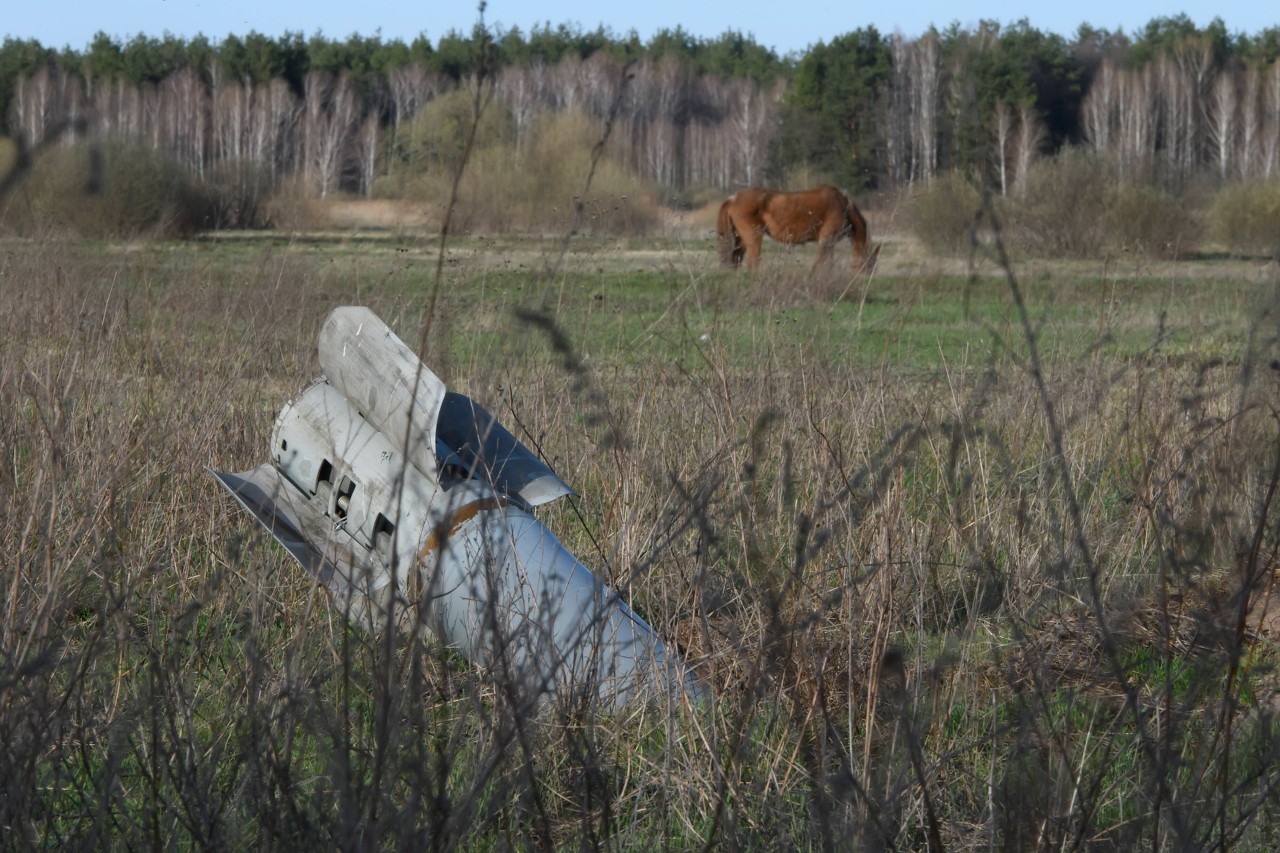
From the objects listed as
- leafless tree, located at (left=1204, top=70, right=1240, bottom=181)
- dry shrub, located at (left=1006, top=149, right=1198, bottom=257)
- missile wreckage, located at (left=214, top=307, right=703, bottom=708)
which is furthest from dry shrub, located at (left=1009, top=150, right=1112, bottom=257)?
leafless tree, located at (left=1204, top=70, right=1240, bottom=181)

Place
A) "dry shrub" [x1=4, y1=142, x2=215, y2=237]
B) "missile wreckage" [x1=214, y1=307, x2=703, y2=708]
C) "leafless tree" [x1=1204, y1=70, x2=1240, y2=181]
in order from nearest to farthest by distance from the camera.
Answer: "missile wreckage" [x1=214, y1=307, x2=703, y2=708] < "dry shrub" [x1=4, y1=142, x2=215, y2=237] < "leafless tree" [x1=1204, y1=70, x2=1240, y2=181]

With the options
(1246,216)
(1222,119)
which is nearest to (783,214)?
(1246,216)

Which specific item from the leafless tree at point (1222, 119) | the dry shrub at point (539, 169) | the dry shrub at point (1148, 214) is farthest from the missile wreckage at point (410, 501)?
the leafless tree at point (1222, 119)

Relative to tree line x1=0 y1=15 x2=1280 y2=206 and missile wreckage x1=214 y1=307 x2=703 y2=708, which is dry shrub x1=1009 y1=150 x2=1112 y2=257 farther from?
missile wreckage x1=214 y1=307 x2=703 y2=708

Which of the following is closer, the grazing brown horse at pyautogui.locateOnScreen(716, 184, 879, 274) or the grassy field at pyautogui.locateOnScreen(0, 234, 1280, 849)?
the grassy field at pyautogui.locateOnScreen(0, 234, 1280, 849)

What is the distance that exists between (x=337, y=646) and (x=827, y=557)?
4.17 ft

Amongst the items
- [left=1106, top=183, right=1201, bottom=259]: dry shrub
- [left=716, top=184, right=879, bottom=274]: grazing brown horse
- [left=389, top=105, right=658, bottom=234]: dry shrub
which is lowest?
[left=716, top=184, right=879, bottom=274]: grazing brown horse

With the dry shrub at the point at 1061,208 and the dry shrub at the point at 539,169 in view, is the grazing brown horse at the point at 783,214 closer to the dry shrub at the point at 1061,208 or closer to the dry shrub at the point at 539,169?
the dry shrub at the point at 1061,208

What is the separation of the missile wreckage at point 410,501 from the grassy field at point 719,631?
0.11 meters

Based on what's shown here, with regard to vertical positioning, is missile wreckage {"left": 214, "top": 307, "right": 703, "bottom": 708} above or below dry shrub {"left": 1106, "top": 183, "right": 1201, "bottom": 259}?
below

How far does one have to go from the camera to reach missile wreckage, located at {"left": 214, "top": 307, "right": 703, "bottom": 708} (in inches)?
97.9

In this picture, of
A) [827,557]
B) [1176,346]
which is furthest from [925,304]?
[827,557]

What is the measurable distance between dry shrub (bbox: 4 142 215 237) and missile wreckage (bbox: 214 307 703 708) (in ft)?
39.4

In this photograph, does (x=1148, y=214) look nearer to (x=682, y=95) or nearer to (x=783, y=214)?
(x=783, y=214)
